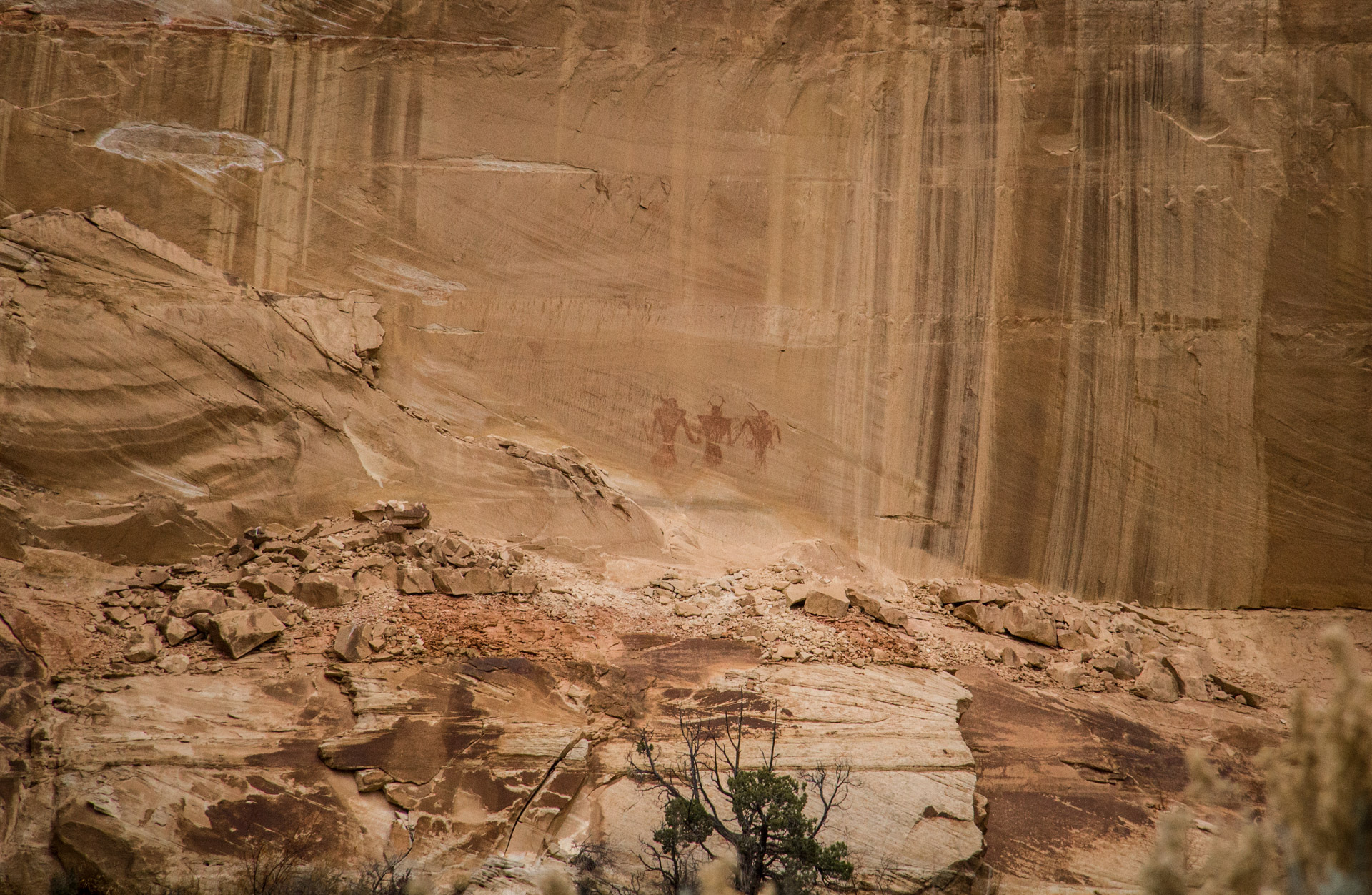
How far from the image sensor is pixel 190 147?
10.2 m

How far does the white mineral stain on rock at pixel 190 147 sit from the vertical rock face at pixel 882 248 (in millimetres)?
42

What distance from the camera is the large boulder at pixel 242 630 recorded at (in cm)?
768

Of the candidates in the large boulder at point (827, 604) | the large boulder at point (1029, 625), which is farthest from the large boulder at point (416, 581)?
the large boulder at point (1029, 625)

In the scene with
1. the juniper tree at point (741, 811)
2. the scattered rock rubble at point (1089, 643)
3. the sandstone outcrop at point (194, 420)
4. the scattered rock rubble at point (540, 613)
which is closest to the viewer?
the juniper tree at point (741, 811)

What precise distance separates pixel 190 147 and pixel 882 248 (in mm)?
7038

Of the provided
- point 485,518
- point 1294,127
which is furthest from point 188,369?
Answer: point 1294,127

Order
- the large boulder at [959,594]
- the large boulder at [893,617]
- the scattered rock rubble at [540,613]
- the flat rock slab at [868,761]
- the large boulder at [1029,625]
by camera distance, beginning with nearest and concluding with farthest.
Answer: the flat rock slab at [868,761]
the scattered rock rubble at [540,613]
the large boulder at [893,617]
the large boulder at [1029,625]
the large boulder at [959,594]

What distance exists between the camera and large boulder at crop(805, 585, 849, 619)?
9.10 m

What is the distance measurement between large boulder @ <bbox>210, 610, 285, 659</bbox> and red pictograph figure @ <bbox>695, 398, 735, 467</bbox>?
4.50 metres

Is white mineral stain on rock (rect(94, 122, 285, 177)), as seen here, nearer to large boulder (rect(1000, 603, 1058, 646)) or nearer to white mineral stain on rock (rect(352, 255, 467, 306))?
white mineral stain on rock (rect(352, 255, 467, 306))

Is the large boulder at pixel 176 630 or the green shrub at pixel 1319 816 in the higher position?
the green shrub at pixel 1319 816

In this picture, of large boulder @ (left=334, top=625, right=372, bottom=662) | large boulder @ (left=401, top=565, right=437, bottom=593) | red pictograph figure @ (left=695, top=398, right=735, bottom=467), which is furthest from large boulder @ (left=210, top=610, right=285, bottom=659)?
red pictograph figure @ (left=695, top=398, right=735, bottom=467)

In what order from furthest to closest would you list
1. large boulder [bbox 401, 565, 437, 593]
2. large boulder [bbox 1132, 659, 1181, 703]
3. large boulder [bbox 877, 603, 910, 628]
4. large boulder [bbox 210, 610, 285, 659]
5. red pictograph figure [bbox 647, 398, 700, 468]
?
1. red pictograph figure [bbox 647, 398, 700, 468]
2. large boulder [bbox 877, 603, 910, 628]
3. large boulder [bbox 1132, 659, 1181, 703]
4. large boulder [bbox 401, 565, 437, 593]
5. large boulder [bbox 210, 610, 285, 659]

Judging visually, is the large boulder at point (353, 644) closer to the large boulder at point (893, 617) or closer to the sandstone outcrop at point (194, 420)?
the sandstone outcrop at point (194, 420)
